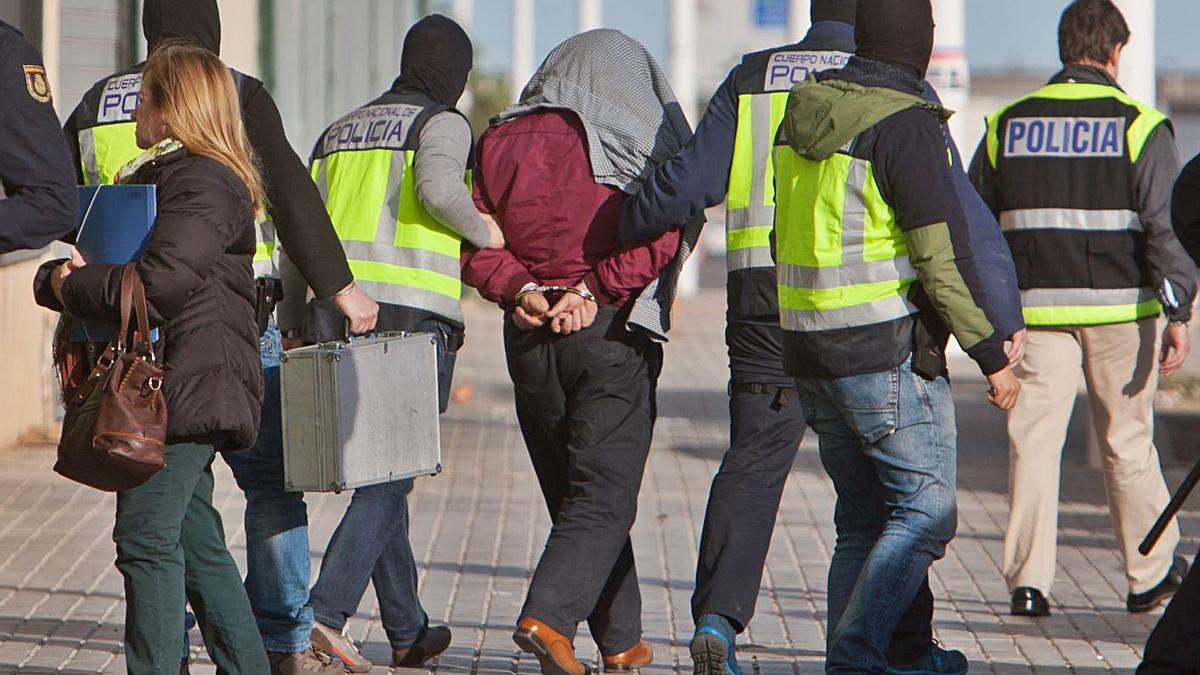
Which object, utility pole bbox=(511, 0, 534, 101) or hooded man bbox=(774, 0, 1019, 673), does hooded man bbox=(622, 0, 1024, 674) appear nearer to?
hooded man bbox=(774, 0, 1019, 673)

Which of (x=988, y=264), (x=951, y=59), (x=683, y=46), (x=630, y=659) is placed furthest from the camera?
(x=683, y=46)

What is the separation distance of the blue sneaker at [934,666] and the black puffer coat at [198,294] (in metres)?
1.93

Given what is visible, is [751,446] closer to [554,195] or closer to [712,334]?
[554,195]

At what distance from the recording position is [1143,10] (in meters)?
11.7

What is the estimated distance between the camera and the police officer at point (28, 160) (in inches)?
169

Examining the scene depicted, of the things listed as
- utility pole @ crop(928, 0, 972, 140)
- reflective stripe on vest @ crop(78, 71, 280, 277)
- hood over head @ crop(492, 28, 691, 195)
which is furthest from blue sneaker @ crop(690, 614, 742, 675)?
utility pole @ crop(928, 0, 972, 140)

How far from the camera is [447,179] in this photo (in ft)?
18.4

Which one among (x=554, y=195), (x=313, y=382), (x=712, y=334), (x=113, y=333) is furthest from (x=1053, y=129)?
(x=712, y=334)

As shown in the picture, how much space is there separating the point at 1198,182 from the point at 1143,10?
25.6ft

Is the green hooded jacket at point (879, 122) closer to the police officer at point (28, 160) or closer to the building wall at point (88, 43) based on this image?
the police officer at point (28, 160)

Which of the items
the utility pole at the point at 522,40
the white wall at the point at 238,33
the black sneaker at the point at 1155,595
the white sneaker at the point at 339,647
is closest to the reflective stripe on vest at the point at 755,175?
the white sneaker at the point at 339,647

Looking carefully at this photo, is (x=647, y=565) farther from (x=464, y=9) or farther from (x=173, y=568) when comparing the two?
(x=464, y=9)

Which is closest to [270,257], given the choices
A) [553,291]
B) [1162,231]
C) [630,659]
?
[553,291]

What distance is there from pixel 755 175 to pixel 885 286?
0.75 metres
